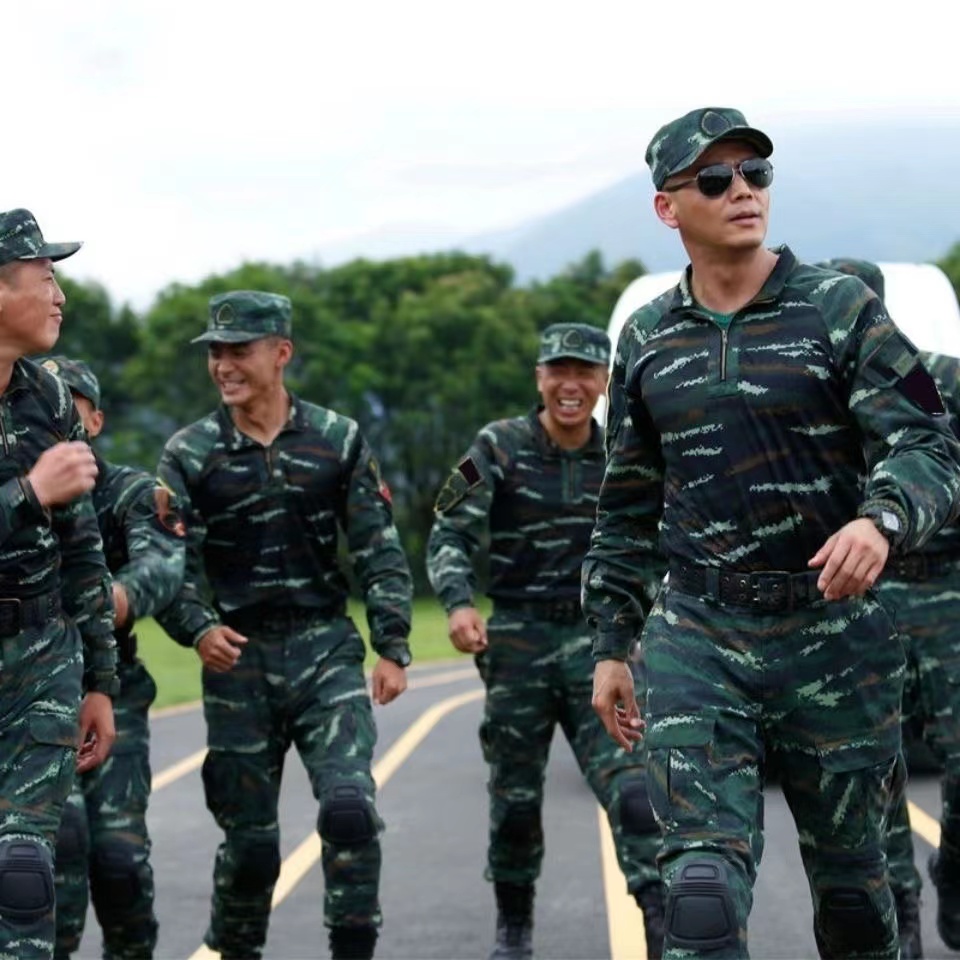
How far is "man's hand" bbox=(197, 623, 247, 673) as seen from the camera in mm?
8562

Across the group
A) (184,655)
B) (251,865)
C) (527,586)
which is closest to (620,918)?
(527,586)

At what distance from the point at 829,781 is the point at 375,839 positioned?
258 centimetres

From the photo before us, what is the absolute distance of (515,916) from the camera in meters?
9.36

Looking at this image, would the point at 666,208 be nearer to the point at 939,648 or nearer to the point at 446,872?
the point at 939,648

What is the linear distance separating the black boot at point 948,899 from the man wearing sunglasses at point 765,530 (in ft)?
9.22

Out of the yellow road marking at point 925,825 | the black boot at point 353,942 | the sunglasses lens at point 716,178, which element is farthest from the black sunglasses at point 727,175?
the yellow road marking at point 925,825

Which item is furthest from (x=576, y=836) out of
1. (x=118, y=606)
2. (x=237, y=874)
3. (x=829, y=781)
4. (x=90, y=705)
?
(x=829, y=781)

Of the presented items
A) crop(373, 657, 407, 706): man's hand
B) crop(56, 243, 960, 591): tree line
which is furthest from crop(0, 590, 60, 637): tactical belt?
crop(56, 243, 960, 591): tree line

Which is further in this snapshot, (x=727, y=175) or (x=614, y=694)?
(x=614, y=694)

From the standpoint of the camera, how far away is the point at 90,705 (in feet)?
23.4

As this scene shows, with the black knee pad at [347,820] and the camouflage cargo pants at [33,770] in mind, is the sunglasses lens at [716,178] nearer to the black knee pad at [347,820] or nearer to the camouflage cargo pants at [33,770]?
the camouflage cargo pants at [33,770]

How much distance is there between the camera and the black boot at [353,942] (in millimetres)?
8312

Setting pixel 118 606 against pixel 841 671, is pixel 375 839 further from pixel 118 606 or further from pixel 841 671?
pixel 841 671

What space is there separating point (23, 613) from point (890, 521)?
253 cm
